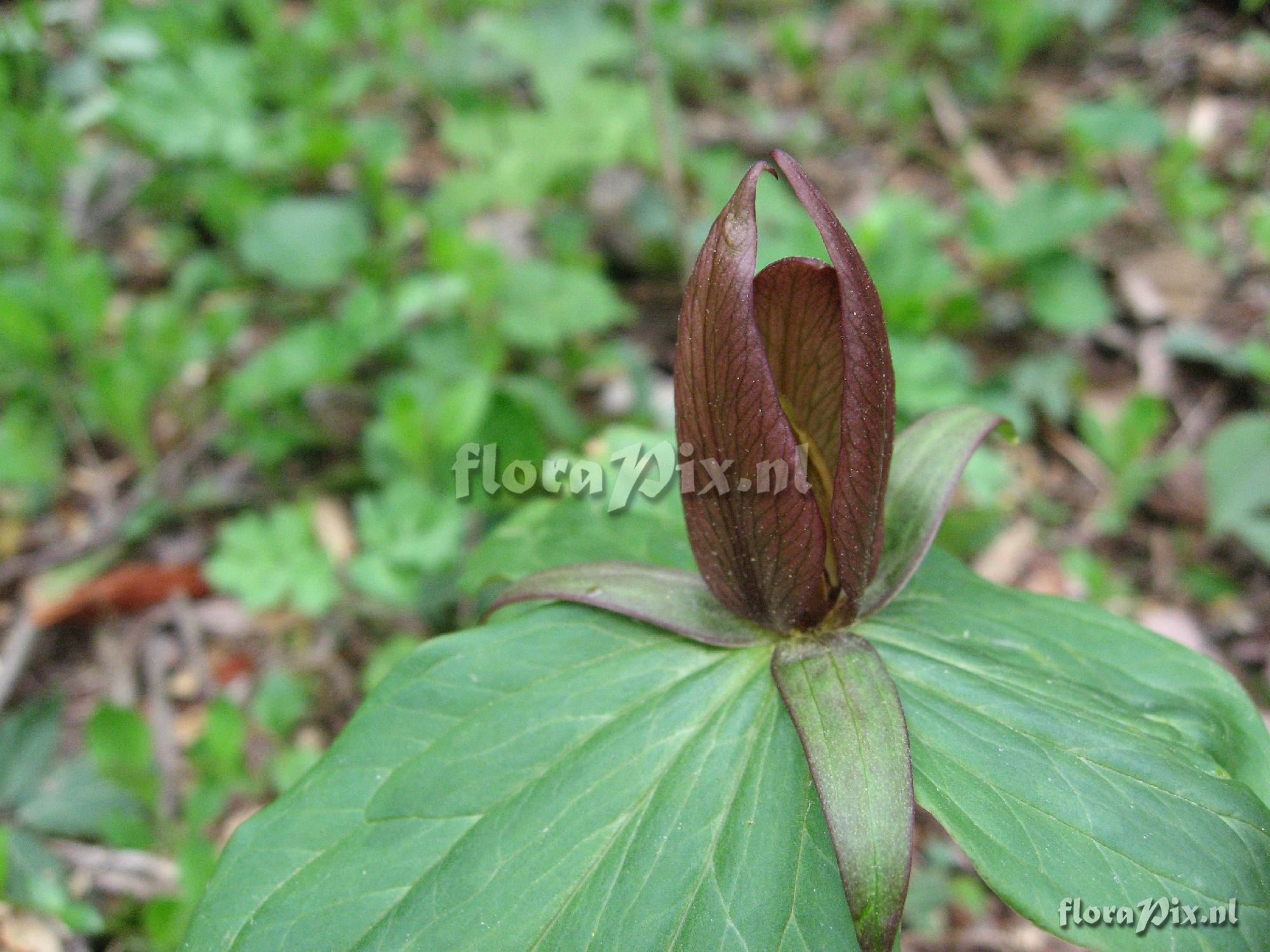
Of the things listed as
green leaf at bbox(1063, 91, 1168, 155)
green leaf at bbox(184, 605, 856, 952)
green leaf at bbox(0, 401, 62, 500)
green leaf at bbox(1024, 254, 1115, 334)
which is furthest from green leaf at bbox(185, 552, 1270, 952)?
green leaf at bbox(1063, 91, 1168, 155)

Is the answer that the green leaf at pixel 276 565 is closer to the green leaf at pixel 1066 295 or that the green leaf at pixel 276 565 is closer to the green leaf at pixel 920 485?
the green leaf at pixel 920 485

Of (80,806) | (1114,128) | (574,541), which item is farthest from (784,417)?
(1114,128)

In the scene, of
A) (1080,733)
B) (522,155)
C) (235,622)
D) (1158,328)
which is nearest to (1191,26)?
(1158,328)

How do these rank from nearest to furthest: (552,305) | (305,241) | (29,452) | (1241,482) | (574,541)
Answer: (574,541) < (1241,482) < (29,452) < (552,305) < (305,241)

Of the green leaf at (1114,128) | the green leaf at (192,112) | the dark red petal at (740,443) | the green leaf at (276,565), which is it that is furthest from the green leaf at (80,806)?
the green leaf at (1114,128)

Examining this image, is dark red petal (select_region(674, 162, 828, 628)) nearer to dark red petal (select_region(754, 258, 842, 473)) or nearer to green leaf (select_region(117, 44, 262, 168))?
dark red petal (select_region(754, 258, 842, 473))

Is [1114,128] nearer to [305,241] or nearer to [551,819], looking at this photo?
[305,241]
